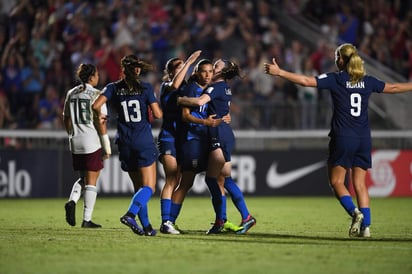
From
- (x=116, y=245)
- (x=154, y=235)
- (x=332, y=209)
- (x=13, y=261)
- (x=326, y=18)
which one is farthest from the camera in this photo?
(x=326, y=18)

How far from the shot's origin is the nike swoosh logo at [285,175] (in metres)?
22.1

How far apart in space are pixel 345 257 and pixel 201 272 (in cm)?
185

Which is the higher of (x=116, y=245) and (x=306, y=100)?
(x=306, y=100)

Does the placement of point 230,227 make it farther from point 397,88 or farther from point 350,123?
point 397,88

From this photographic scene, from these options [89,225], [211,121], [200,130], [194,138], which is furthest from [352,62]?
[89,225]

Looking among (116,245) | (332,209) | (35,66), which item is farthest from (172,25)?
(116,245)

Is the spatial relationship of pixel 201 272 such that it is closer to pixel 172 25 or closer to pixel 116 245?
pixel 116 245

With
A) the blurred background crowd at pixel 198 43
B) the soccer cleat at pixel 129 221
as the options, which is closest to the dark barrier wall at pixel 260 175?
the blurred background crowd at pixel 198 43

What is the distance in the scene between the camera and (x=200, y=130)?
12.4m

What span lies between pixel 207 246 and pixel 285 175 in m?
11.7

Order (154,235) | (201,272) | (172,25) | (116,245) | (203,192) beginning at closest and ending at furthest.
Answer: (201,272) < (116,245) < (154,235) < (203,192) < (172,25)

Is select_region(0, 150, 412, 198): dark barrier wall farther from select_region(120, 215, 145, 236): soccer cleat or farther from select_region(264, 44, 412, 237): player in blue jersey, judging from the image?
select_region(264, 44, 412, 237): player in blue jersey

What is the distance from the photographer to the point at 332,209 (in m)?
18.0

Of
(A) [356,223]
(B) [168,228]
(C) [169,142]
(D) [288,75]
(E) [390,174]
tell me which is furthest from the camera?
(E) [390,174]
